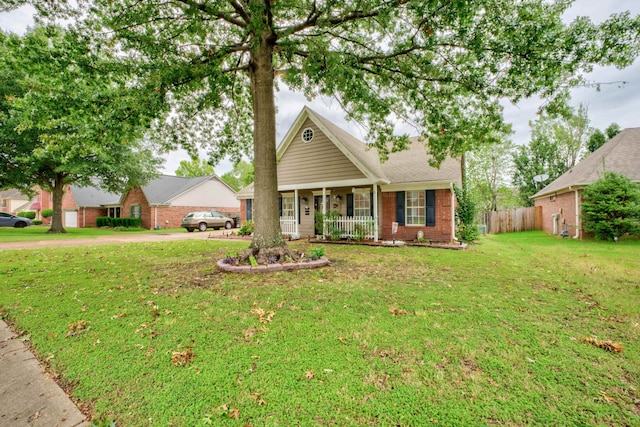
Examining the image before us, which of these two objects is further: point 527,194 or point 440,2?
point 527,194

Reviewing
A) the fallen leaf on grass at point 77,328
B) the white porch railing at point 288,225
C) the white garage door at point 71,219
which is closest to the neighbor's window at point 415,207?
the white porch railing at point 288,225

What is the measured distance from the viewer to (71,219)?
3142 centimetres

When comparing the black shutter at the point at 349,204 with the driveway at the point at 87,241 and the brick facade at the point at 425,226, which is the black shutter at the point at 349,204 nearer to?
the brick facade at the point at 425,226

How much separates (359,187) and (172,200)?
20.4 m

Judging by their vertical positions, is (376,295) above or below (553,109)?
below

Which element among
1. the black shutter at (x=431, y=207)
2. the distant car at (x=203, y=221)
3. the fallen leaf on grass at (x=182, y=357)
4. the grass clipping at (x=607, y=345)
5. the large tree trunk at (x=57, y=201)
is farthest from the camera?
the distant car at (x=203, y=221)

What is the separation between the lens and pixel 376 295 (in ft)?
14.9

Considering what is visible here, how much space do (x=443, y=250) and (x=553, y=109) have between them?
527cm

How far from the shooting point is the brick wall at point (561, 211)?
Result: 13912 mm

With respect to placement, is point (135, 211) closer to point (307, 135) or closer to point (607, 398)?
point (307, 135)

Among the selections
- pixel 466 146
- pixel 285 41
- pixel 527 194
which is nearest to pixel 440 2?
pixel 285 41

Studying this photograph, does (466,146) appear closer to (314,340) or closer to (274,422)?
(314,340)

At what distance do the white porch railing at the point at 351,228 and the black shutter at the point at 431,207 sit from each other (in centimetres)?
250

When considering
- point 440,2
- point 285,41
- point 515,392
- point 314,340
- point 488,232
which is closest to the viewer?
point 515,392
